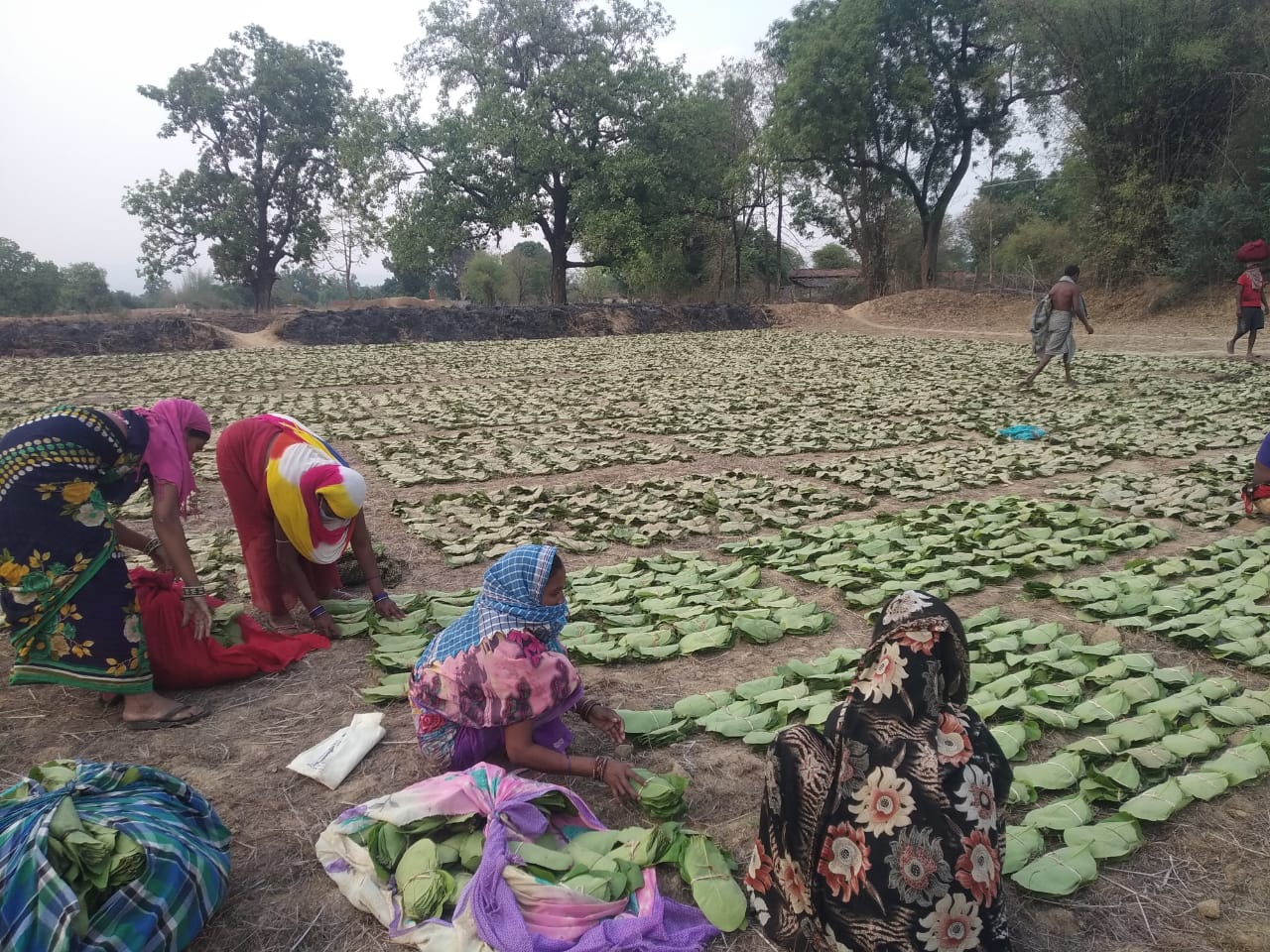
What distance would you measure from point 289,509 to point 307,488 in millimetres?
146

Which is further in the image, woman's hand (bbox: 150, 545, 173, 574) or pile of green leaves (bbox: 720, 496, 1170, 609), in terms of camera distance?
pile of green leaves (bbox: 720, 496, 1170, 609)

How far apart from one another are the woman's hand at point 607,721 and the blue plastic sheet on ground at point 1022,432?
6805 millimetres

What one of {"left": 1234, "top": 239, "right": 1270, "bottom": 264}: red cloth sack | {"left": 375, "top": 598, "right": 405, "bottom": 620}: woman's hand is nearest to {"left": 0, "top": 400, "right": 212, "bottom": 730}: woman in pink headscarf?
{"left": 375, "top": 598, "right": 405, "bottom": 620}: woman's hand

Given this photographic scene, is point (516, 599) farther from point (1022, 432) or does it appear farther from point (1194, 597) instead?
point (1022, 432)

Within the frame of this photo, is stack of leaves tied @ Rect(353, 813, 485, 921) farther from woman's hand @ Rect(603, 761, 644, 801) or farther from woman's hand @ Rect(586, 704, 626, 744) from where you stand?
woman's hand @ Rect(586, 704, 626, 744)

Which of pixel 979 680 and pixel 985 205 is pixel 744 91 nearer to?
pixel 985 205

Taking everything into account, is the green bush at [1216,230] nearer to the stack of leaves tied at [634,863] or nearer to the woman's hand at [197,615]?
the stack of leaves tied at [634,863]

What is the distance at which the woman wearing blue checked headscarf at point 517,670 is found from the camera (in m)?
2.46

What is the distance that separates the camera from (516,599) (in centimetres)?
246

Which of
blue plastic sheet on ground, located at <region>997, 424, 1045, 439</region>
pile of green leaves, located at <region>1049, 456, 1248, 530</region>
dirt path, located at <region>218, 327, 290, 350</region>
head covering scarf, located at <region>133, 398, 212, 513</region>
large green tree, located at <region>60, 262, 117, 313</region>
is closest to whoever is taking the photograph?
head covering scarf, located at <region>133, 398, 212, 513</region>

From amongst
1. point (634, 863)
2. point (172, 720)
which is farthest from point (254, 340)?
point (634, 863)

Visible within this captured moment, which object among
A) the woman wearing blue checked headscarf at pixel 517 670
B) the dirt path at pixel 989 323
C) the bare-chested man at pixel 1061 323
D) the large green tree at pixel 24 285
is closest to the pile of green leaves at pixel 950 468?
the bare-chested man at pixel 1061 323

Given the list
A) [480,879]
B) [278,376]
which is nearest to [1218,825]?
[480,879]

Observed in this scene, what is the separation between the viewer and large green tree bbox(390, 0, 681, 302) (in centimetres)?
2812
